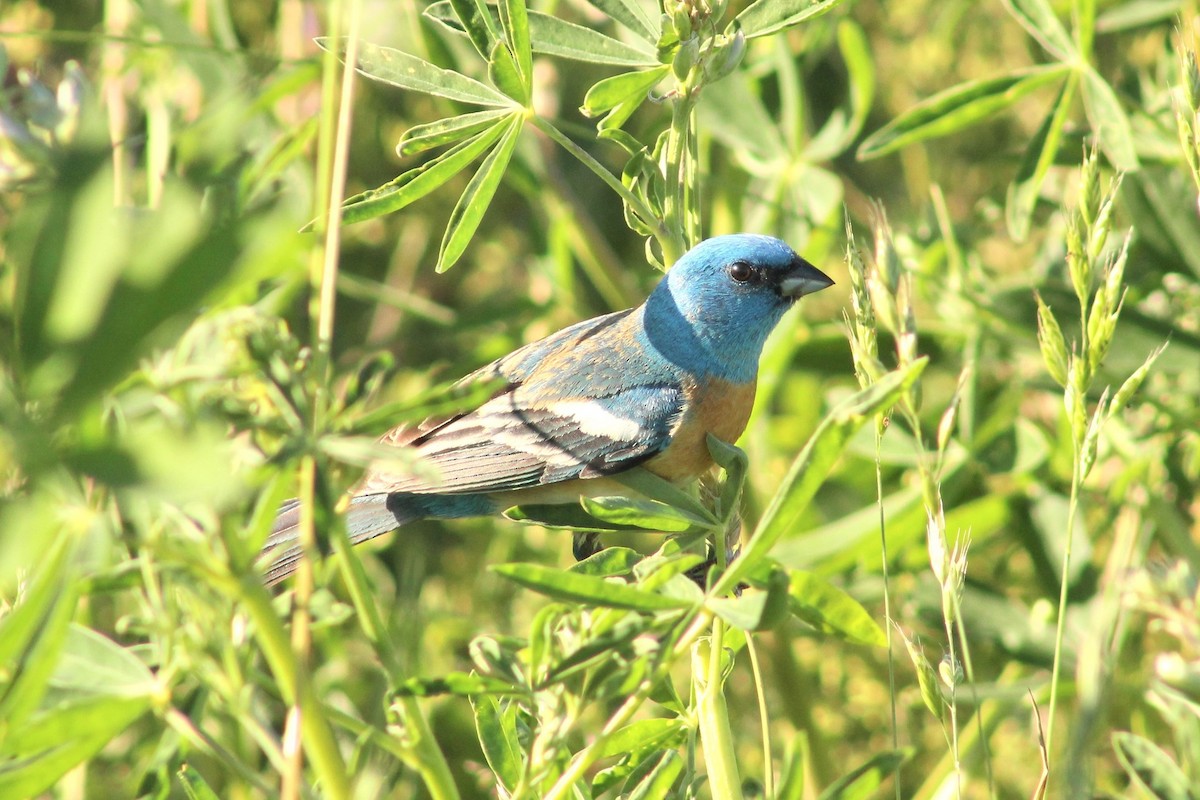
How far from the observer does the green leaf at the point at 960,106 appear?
2762 mm

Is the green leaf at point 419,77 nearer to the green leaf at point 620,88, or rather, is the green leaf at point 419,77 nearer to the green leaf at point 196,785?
the green leaf at point 620,88

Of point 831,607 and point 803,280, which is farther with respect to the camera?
point 803,280

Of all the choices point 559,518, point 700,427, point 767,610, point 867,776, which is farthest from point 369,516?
point 767,610

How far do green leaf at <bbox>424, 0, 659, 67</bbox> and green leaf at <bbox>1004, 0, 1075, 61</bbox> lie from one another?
43.2 inches

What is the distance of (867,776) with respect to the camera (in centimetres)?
162

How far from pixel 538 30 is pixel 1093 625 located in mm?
1736

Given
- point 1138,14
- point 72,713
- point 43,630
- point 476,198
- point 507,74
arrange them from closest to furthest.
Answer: point 43,630
point 72,713
point 507,74
point 476,198
point 1138,14

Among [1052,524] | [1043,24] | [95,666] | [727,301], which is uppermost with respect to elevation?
[1043,24]

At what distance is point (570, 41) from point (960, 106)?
1.17 meters

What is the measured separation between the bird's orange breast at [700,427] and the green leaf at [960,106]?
61 cm

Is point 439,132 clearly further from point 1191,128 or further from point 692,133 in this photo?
point 1191,128

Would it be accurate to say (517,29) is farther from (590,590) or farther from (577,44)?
(590,590)

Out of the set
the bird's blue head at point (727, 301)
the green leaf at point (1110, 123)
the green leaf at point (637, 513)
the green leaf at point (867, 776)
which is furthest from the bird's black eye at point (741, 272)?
the green leaf at point (867, 776)

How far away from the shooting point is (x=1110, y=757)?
3256 mm
